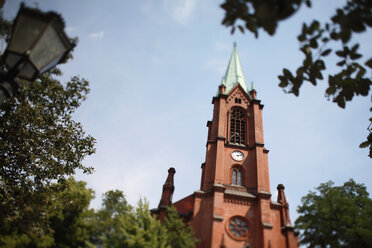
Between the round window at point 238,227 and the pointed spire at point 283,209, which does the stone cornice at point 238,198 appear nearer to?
the round window at point 238,227

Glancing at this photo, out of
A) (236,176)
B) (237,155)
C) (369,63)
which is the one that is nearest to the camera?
(369,63)

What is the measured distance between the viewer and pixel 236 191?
22.6 metres

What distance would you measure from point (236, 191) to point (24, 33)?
2038 cm

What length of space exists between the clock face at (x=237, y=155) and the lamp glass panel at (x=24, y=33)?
73.0 feet

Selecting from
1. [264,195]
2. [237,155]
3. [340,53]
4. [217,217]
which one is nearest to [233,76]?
[237,155]

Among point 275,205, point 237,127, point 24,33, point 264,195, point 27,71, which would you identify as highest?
point 237,127

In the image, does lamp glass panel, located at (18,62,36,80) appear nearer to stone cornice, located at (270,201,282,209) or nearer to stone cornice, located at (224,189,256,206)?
stone cornice, located at (224,189,256,206)

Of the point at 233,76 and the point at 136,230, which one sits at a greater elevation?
the point at 233,76

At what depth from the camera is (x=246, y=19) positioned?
5.80m

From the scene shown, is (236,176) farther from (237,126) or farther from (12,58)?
(12,58)

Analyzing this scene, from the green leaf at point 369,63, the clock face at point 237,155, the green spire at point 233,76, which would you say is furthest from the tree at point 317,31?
the green spire at point 233,76

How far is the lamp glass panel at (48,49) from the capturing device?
15.2ft

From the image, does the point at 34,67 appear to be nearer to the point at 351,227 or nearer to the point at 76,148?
the point at 76,148

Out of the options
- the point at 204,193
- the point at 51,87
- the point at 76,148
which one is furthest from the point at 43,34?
the point at 204,193
